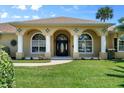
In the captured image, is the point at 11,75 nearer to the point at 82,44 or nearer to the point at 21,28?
the point at 21,28

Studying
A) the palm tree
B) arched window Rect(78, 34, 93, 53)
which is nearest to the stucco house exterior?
arched window Rect(78, 34, 93, 53)

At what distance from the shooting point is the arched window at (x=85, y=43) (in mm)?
31531

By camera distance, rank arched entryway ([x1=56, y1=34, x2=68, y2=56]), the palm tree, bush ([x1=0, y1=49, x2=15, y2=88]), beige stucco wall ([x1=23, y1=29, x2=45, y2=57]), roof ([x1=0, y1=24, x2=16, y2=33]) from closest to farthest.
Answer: bush ([x1=0, y1=49, x2=15, y2=88]) → beige stucco wall ([x1=23, y1=29, x2=45, y2=57]) → roof ([x1=0, y1=24, x2=16, y2=33]) → arched entryway ([x1=56, y1=34, x2=68, y2=56]) → the palm tree

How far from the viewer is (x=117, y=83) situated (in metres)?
13.3

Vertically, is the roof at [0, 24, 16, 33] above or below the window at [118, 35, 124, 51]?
above

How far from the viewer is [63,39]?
33062 millimetres

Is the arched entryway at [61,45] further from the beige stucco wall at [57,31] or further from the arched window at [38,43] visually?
the arched window at [38,43]

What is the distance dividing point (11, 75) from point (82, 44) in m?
23.2

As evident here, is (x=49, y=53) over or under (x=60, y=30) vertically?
under

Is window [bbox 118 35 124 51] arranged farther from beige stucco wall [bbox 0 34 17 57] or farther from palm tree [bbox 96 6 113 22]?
palm tree [bbox 96 6 113 22]

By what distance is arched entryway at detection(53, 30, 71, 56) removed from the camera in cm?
3275
